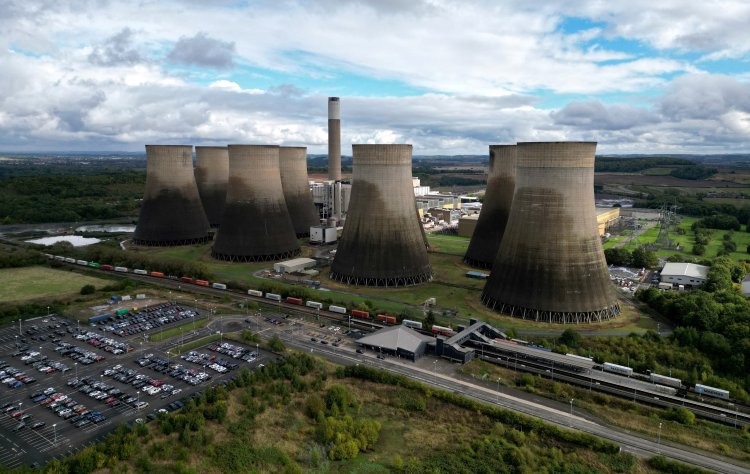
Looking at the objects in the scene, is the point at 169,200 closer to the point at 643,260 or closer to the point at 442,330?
the point at 442,330

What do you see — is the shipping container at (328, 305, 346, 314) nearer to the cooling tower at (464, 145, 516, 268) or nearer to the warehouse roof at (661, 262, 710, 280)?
the cooling tower at (464, 145, 516, 268)

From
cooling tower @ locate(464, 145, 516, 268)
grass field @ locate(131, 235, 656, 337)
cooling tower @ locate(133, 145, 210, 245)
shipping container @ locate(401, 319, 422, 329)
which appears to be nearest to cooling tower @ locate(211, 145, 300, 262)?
grass field @ locate(131, 235, 656, 337)

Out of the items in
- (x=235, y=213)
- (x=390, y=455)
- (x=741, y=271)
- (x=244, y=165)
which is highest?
(x=244, y=165)

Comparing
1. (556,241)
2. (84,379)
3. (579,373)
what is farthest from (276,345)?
(556,241)

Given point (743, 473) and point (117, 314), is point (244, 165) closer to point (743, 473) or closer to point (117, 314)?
point (117, 314)

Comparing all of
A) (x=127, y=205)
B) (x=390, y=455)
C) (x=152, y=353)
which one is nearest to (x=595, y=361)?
(x=390, y=455)

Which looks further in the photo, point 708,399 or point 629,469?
point 708,399

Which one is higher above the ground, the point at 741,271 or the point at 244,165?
the point at 244,165
